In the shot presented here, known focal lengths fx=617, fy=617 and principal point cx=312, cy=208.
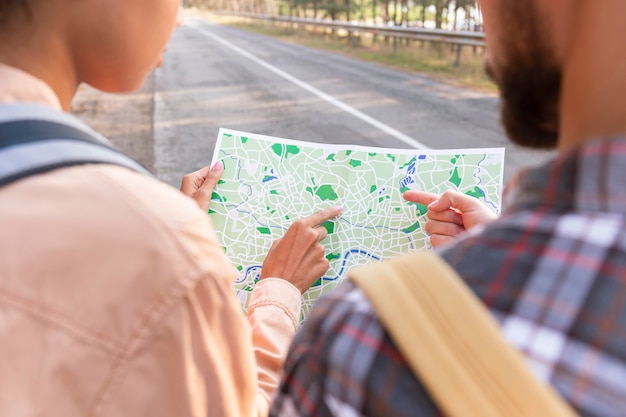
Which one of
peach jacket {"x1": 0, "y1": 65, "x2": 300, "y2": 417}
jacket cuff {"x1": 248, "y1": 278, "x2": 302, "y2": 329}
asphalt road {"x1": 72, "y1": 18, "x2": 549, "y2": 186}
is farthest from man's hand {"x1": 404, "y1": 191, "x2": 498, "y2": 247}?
asphalt road {"x1": 72, "y1": 18, "x2": 549, "y2": 186}

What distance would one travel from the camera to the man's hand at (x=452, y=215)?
1560mm

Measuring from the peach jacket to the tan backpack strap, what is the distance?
0.28 m

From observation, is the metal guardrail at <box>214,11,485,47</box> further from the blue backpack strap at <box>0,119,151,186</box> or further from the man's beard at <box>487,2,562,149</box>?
the blue backpack strap at <box>0,119,151,186</box>

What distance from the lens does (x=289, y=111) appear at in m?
9.27

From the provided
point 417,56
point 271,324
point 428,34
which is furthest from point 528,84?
Answer: point 417,56

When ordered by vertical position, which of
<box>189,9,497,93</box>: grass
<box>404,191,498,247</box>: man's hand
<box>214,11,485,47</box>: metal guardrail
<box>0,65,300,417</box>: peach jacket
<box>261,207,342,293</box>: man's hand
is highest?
<box>0,65,300,417</box>: peach jacket

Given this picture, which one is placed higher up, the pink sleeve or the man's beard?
the man's beard

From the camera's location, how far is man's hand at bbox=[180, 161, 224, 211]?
1.70m

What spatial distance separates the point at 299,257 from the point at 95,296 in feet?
2.83

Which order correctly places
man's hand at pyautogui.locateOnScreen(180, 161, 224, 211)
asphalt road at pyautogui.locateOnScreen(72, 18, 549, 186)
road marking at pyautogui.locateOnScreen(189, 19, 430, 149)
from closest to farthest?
man's hand at pyautogui.locateOnScreen(180, 161, 224, 211), asphalt road at pyautogui.locateOnScreen(72, 18, 549, 186), road marking at pyautogui.locateOnScreen(189, 19, 430, 149)

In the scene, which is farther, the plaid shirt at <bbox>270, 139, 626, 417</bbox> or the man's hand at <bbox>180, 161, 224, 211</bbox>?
the man's hand at <bbox>180, 161, 224, 211</bbox>

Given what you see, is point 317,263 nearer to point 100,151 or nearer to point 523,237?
point 100,151

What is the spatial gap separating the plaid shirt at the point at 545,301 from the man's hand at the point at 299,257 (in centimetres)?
93

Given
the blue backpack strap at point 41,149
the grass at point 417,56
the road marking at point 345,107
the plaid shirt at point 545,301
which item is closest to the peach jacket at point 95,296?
the blue backpack strap at point 41,149
